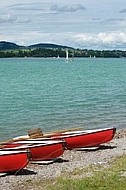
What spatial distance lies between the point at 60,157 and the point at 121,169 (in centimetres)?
407

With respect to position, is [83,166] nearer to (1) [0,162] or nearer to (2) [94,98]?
(1) [0,162]

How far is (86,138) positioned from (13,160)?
210 inches

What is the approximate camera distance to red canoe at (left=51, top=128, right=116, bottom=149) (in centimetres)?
1998

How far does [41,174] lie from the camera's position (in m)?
15.3

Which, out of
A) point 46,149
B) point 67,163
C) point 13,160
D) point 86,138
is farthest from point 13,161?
point 86,138

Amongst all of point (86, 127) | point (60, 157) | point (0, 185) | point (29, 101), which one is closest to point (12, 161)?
point (0, 185)

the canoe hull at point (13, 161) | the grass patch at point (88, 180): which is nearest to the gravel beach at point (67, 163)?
the canoe hull at point (13, 161)

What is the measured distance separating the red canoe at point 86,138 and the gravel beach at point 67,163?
0.25 m

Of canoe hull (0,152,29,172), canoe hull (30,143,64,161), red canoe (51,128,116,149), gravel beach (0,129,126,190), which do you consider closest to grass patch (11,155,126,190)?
gravel beach (0,129,126,190)

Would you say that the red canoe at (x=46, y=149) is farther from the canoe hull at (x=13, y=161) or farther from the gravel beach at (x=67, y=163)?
the canoe hull at (x=13, y=161)

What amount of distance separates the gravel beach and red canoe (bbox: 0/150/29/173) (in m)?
0.23

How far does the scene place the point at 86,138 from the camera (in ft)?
66.2

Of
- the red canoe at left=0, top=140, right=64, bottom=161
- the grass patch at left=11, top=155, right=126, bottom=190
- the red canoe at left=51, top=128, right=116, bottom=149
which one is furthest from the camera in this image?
the red canoe at left=51, top=128, right=116, bottom=149

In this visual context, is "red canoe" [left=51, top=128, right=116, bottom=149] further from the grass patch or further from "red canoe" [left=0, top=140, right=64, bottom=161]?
the grass patch
